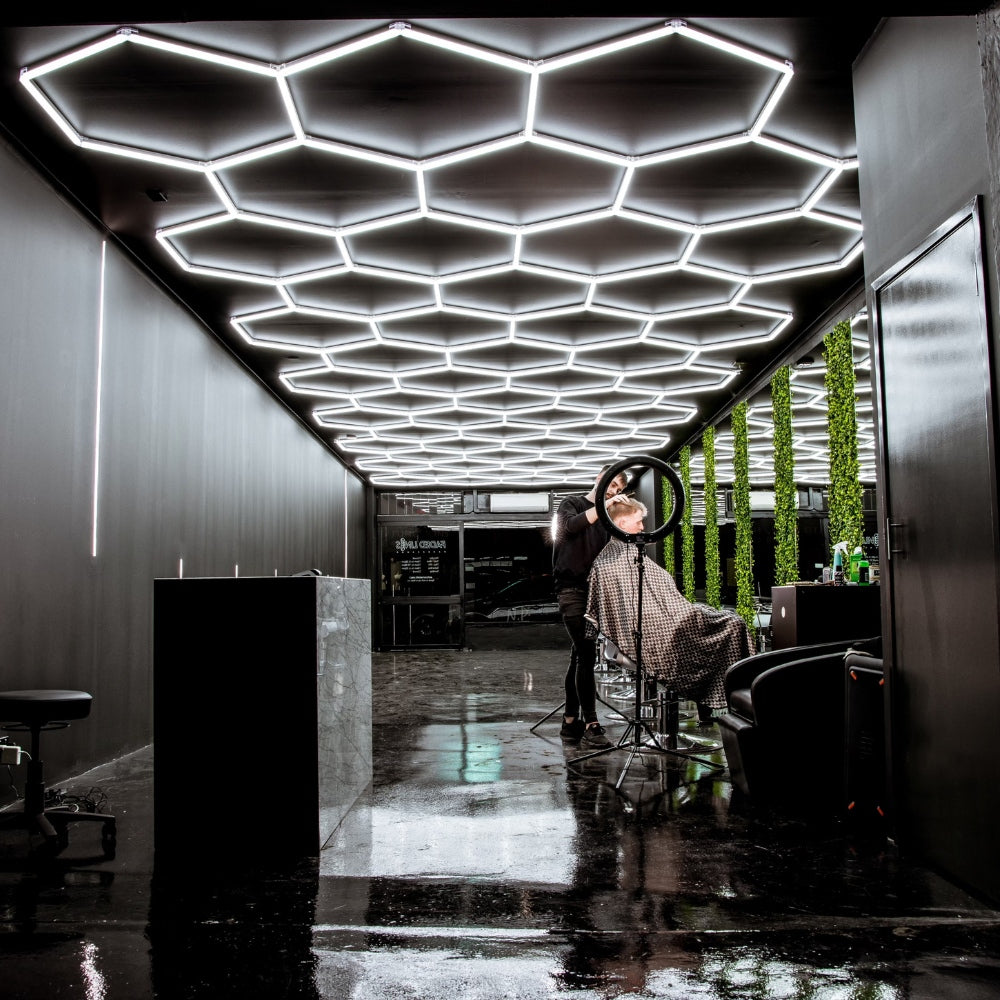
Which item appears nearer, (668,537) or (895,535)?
(895,535)

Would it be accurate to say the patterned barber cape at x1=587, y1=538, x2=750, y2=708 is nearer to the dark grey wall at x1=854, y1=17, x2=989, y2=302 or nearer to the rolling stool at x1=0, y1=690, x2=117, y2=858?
the dark grey wall at x1=854, y1=17, x2=989, y2=302

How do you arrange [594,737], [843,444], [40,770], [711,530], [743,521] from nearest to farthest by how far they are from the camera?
[40,770] < [594,737] < [843,444] < [743,521] < [711,530]

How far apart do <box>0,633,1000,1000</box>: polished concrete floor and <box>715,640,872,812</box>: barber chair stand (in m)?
0.05

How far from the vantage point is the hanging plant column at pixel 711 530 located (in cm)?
1073

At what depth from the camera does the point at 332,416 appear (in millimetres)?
9656

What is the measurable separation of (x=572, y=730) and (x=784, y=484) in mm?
4271

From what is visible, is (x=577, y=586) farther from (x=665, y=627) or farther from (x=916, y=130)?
(x=916, y=130)

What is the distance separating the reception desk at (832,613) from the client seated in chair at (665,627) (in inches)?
18.5

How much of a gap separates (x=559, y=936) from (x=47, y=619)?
315cm

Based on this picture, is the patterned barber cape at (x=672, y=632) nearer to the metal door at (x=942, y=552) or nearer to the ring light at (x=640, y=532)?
the ring light at (x=640, y=532)

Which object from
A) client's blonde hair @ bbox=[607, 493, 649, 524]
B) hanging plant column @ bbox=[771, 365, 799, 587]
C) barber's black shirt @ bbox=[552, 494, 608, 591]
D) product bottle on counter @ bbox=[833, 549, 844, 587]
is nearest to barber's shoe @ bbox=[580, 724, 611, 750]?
barber's black shirt @ bbox=[552, 494, 608, 591]

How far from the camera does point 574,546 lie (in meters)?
4.75

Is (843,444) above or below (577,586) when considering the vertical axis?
above

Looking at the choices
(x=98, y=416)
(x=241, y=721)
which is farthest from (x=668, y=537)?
→ (x=241, y=721)
